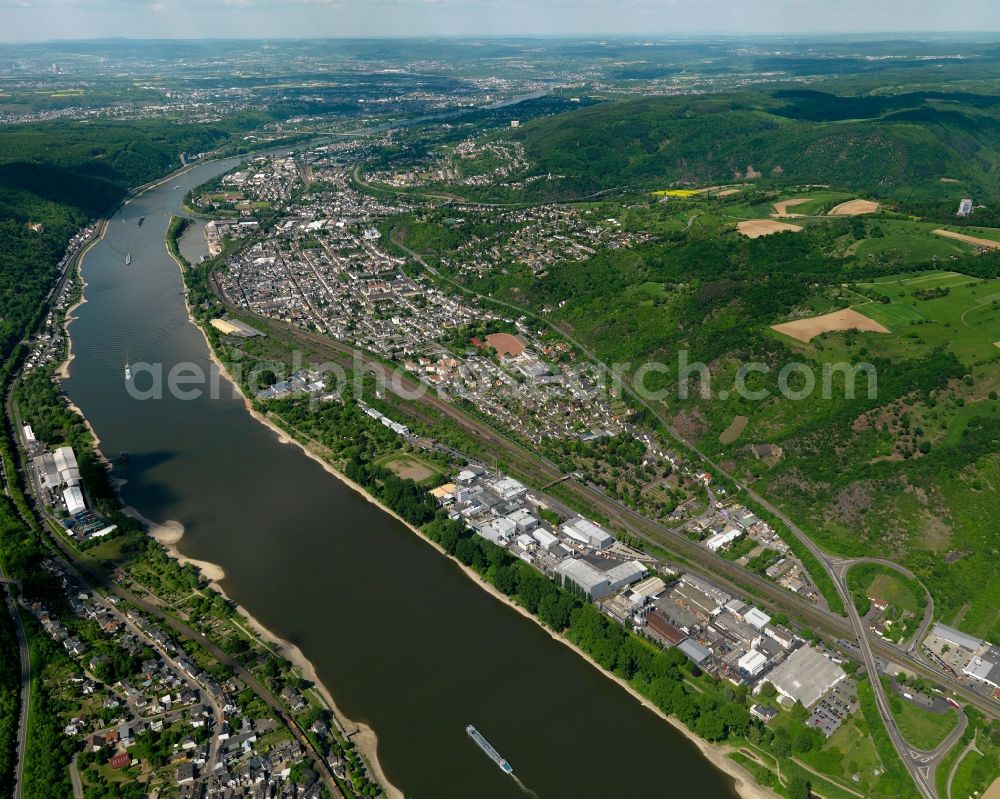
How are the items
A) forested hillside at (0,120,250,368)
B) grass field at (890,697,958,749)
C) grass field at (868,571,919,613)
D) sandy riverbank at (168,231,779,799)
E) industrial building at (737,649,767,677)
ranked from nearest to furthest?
sandy riverbank at (168,231,779,799)
grass field at (890,697,958,749)
industrial building at (737,649,767,677)
grass field at (868,571,919,613)
forested hillside at (0,120,250,368)

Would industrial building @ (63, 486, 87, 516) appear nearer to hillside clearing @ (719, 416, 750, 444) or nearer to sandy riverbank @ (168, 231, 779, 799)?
sandy riverbank @ (168, 231, 779, 799)

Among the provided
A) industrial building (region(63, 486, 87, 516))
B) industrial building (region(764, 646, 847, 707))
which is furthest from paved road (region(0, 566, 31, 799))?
industrial building (region(764, 646, 847, 707))

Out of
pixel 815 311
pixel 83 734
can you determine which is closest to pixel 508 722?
pixel 83 734

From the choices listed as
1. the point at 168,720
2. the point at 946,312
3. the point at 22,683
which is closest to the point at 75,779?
the point at 168,720

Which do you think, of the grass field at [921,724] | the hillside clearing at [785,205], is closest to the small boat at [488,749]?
the grass field at [921,724]

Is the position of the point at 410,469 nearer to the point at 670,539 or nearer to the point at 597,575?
the point at 597,575

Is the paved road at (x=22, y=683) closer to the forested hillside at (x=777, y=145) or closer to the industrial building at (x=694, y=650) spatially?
the industrial building at (x=694, y=650)

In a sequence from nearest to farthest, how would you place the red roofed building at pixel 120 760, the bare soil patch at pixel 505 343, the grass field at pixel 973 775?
the grass field at pixel 973 775, the red roofed building at pixel 120 760, the bare soil patch at pixel 505 343
